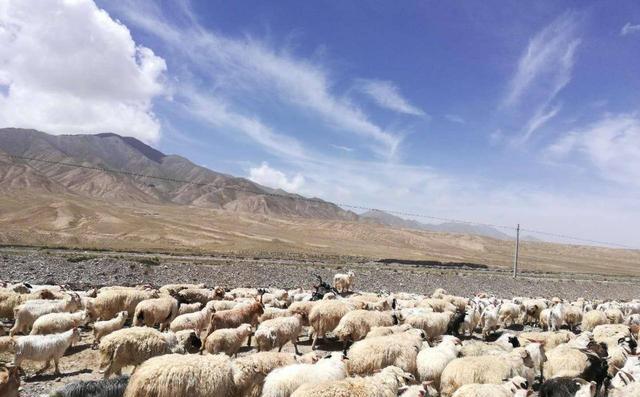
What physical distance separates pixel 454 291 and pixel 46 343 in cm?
2952

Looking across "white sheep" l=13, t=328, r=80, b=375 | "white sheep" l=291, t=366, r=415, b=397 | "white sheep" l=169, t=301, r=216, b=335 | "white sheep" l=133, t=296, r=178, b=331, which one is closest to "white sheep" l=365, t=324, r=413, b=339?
"white sheep" l=291, t=366, r=415, b=397

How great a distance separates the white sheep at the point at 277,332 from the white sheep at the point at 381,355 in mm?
2843

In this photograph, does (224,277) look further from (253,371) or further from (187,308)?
(253,371)

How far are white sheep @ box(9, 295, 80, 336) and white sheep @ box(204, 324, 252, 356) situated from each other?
19.8ft

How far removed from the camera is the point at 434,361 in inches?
386

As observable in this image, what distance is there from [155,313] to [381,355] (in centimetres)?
798

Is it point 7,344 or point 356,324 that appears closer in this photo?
point 7,344

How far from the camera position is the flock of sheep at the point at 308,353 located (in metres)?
7.76

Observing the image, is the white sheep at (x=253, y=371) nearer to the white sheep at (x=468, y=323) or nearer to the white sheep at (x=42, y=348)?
the white sheep at (x=42, y=348)

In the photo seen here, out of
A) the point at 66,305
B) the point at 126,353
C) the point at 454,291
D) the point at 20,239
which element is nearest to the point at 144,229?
the point at 20,239

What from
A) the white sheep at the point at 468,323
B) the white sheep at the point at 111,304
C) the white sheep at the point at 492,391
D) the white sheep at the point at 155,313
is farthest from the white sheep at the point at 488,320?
the white sheep at the point at 111,304

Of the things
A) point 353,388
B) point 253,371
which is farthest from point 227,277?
point 353,388

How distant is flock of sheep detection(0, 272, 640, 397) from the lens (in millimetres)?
7762

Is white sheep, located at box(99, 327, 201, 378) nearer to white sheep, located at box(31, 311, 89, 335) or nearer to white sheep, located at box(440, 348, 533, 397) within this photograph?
white sheep, located at box(31, 311, 89, 335)
